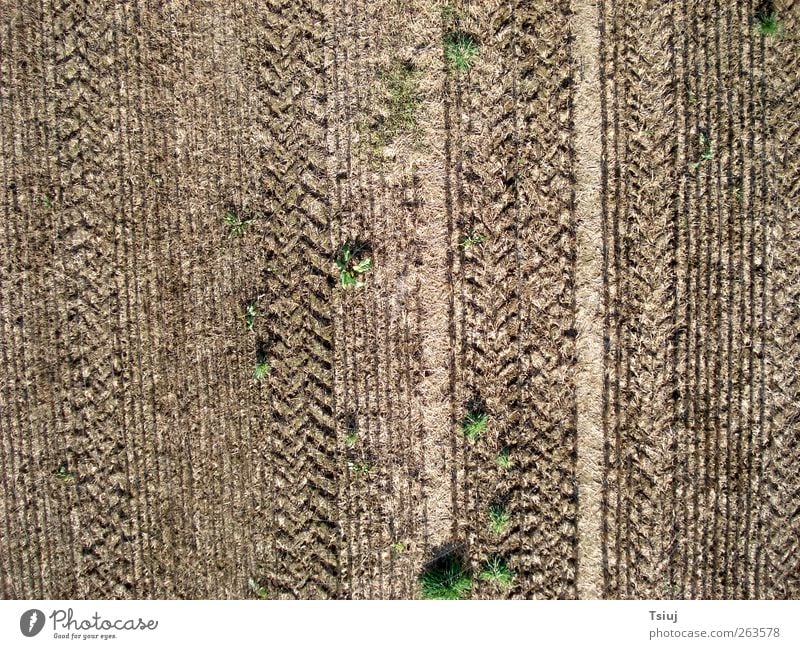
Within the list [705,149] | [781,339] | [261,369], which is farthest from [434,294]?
[781,339]

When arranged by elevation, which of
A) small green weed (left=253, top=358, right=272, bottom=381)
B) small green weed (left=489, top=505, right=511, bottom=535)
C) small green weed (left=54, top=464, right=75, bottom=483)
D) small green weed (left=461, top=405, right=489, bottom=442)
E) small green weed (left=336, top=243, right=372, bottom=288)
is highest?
small green weed (left=336, top=243, right=372, bottom=288)

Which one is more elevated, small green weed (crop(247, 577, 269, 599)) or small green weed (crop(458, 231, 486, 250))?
small green weed (crop(458, 231, 486, 250))

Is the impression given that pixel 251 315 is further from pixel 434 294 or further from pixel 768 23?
pixel 768 23

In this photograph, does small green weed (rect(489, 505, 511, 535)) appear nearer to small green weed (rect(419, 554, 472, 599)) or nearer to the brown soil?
the brown soil

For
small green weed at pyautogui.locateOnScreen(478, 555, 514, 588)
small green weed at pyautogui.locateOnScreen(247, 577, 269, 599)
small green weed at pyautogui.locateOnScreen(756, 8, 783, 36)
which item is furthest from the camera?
small green weed at pyautogui.locateOnScreen(247, 577, 269, 599)

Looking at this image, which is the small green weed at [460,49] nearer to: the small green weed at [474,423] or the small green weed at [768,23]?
the small green weed at [768,23]

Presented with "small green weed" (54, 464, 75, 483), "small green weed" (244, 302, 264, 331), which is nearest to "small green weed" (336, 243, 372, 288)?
"small green weed" (244, 302, 264, 331)

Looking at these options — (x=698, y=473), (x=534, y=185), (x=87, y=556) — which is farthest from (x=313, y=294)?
(x=698, y=473)
